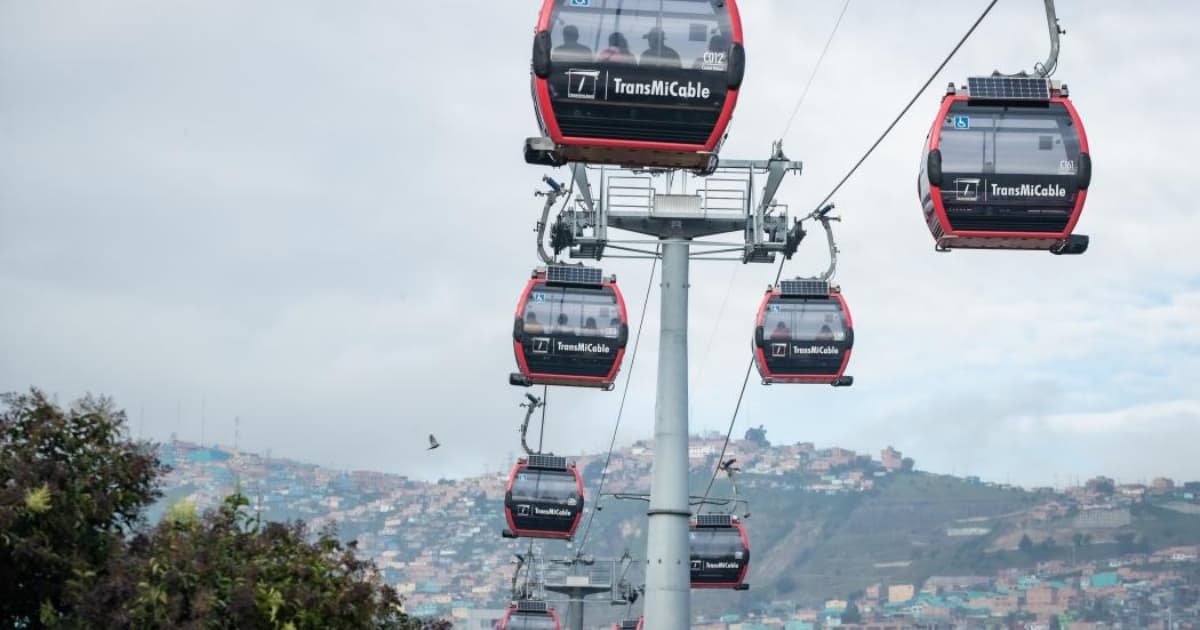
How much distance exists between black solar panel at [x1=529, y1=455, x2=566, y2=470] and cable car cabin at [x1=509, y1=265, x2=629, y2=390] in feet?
39.0

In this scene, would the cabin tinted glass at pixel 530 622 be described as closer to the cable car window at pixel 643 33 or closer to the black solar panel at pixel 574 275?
the black solar panel at pixel 574 275

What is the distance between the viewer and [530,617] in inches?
1967

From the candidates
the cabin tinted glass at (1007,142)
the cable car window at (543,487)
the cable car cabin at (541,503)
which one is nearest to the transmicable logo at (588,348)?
the cable car cabin at (541,503)

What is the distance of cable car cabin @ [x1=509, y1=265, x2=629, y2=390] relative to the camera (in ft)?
101

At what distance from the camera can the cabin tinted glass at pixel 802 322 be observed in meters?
32.9

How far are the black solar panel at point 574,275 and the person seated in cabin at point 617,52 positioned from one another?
16232 mm

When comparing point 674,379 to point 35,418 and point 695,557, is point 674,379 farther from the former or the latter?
point 695,557

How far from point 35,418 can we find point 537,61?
5.53 meters

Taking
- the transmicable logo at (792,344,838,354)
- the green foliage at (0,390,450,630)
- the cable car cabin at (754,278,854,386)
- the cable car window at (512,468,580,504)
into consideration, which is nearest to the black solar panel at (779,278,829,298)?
the cable car cabin at (754,278,854,386)

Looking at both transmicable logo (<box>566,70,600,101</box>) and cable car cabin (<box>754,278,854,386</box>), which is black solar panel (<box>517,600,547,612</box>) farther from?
transmicable logo (<box>566,70,600,101</box>)

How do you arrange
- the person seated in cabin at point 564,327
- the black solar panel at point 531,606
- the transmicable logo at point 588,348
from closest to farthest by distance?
the transmicable logo at point 588,348, the person seated in cabin at point 564,327, the black solar panel at point 531,606

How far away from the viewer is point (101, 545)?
11922 millimetres

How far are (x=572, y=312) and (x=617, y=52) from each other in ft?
52.4

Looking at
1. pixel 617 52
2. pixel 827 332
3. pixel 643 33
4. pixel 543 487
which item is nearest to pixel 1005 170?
pixel 643 33
